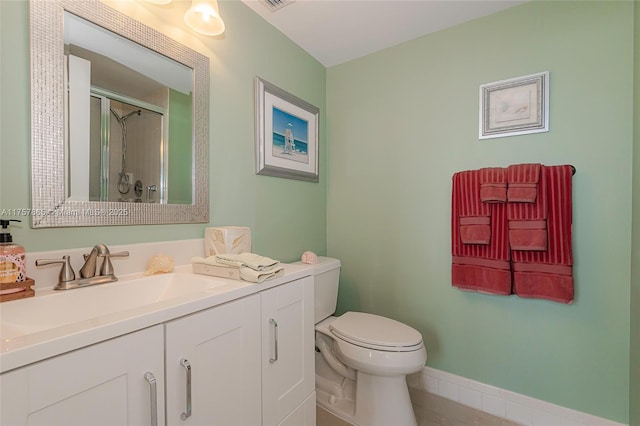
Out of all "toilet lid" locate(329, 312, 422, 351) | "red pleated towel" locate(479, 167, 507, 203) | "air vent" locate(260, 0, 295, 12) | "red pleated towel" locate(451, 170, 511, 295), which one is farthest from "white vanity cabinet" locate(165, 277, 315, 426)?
"air vent" locate(260, 0, 295, 12)

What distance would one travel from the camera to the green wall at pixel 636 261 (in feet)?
4.06

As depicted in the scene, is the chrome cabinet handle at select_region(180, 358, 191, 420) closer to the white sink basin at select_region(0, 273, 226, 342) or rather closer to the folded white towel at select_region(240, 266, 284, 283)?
the white sink basin at select_region(0, 273, 226, 342)

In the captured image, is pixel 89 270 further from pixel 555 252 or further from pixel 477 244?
pixel 555 252

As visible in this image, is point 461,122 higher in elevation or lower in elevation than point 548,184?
higher

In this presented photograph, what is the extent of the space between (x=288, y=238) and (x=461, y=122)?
1277 millimetres

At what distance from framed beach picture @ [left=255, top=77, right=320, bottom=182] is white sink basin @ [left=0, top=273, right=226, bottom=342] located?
76cm

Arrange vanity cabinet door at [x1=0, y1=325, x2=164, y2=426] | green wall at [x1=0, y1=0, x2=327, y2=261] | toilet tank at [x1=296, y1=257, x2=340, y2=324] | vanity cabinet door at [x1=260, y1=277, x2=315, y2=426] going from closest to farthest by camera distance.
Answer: vanity cabinet door at [x1=0, y1=325, x2=164, y2=426]
green wall at [x1=0, y1=0, x2=327, y2=261]
vanity cabinet door at [x1=260, y1=277, x2=315, y2=426]
toilet tank at [x1=296, y1=257, x2=340, y2=324]

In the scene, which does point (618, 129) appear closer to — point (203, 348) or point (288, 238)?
point (288, 238)

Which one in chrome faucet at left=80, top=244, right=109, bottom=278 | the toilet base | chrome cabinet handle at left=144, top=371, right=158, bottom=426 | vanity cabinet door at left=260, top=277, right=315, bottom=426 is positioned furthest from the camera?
the toilet base

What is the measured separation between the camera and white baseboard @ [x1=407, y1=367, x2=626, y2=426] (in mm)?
1474

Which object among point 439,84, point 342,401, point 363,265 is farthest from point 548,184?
point 342,401

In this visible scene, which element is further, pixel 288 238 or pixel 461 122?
pixel 288 238

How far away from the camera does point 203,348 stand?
859 millimetres

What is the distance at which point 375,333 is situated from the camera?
1.54 metres
